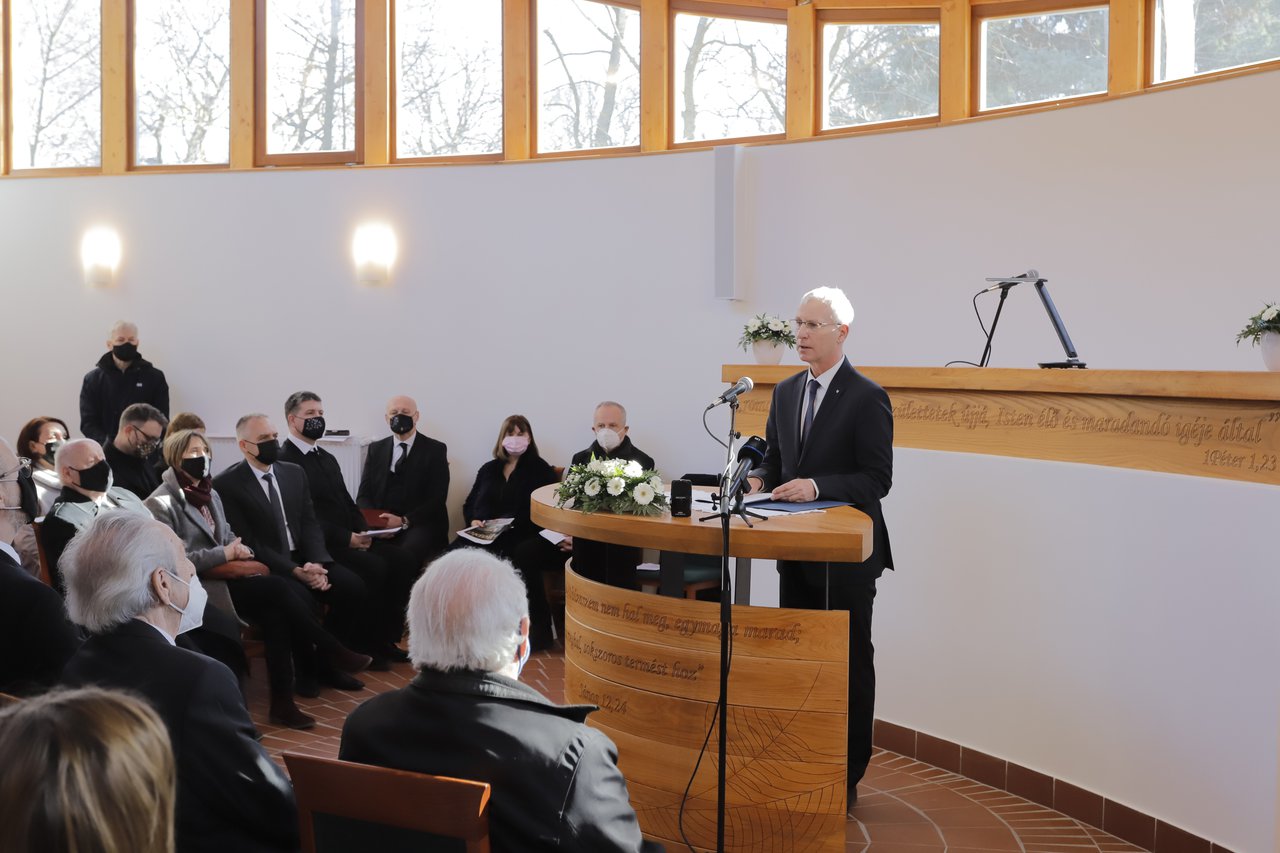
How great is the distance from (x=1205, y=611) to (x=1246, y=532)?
0.94ft

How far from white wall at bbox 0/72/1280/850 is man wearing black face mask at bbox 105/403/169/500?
230 cm

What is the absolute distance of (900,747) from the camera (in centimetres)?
459

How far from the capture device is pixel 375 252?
26.9 feet

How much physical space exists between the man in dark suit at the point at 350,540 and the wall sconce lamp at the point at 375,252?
1.90 m

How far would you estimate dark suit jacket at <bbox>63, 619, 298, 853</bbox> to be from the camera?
217 centimetres

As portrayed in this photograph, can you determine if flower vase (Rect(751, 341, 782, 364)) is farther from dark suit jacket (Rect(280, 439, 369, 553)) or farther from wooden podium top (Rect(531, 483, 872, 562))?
wooden podium top (Rect(531, 483, 872, 562))

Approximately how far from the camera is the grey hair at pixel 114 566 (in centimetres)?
245

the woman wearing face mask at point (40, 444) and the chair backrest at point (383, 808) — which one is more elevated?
the woman wearing face mask at point (40, 444)

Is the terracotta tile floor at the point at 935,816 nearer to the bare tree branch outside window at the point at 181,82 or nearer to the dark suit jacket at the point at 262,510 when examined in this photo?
the dark suit jacket at the point at 262,510

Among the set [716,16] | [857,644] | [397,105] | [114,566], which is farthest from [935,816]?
[397,105]

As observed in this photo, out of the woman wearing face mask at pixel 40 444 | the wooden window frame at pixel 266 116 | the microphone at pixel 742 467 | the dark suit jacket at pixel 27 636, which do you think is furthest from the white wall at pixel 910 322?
the dark suit jacket at pixel 27 636

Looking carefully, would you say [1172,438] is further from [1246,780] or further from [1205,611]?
[1246,780]

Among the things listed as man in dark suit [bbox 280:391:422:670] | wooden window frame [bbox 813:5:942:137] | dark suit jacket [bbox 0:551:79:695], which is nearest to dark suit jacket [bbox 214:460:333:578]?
man in dark suit [bbox 280:391:422:670]

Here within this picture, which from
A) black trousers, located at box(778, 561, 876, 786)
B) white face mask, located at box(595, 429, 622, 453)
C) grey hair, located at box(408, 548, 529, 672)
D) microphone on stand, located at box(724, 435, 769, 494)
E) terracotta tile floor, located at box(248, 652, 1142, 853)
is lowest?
terracotta tile floor, located at box(248, 652, 1142, 853)
